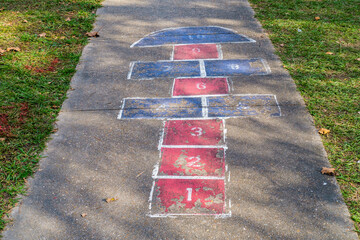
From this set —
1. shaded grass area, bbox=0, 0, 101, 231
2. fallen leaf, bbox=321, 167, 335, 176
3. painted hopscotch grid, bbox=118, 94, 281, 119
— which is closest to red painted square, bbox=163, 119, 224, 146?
painted hopscotch grid, bbox=118, 94, 281, 119

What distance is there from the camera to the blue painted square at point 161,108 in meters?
4.29

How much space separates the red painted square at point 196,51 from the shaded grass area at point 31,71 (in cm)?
169

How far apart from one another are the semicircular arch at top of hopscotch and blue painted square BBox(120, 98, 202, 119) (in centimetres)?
189

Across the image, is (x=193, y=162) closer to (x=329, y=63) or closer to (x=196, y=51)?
(x=196, y=51)

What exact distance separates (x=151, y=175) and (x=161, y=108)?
3.95 ft

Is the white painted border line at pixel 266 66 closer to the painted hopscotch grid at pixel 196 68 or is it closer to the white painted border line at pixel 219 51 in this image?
the painted hopscotch grid at pixel 196 68

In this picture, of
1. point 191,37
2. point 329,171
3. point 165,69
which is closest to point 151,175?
point 329,171

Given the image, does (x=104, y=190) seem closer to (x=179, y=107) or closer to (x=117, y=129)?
(x=117, y=129)

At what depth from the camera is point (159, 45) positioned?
610cm

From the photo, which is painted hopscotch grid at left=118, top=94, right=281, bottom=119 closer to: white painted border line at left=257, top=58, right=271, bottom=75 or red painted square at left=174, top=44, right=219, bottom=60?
white painted border line at left=257, top=58, right=271, bottom=75

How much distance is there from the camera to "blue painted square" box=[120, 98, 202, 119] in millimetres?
4285

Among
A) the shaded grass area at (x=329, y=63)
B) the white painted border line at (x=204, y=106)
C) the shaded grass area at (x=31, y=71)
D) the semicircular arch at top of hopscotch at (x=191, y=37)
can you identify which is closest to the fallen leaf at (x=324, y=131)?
the shaded grass area at (x=329, y=63)

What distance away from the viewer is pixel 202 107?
4.42m

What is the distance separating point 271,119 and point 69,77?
298cm
